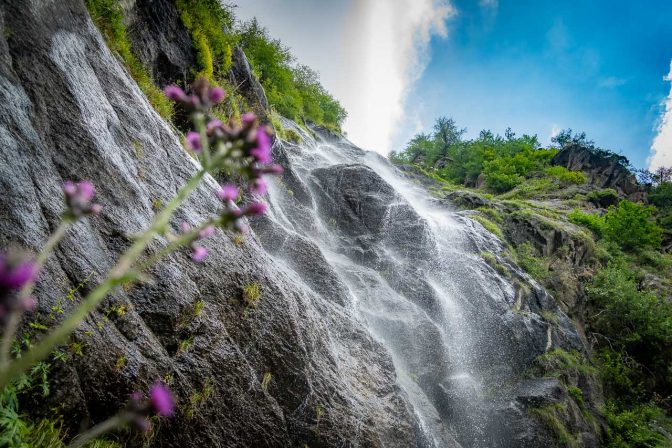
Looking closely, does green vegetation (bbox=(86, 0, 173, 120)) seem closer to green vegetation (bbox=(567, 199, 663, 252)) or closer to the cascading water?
the cascading water

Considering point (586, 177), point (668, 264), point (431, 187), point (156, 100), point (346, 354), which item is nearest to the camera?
point (346, 354)

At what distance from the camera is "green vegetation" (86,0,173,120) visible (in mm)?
8352

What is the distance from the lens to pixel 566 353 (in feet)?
50.0

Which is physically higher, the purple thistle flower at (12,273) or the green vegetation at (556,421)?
the green vegetation at (556,421)

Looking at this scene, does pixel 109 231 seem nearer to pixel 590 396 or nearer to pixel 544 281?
pixel 590 396

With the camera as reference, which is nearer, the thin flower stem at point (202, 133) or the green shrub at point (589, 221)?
the thin flower stem at point (202, 133)

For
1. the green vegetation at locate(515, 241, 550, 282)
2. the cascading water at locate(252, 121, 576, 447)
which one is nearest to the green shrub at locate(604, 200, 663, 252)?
the green vegetation at locate(515, 241, 550, 282)

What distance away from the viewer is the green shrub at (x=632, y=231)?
30.2m

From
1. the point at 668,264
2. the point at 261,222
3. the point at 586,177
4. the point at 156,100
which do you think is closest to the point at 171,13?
the point at 156,100

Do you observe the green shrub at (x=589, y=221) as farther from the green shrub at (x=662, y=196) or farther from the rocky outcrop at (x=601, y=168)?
the green shrub at (x=662, y=196)

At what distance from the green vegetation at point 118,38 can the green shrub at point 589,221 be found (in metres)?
32.9

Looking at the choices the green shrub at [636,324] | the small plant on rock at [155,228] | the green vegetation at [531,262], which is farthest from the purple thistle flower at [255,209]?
the green shrub at [636,324]

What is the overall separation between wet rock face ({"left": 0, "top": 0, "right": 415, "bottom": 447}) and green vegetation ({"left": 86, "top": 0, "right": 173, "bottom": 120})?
5.05 feet

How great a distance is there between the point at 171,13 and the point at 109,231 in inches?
400
